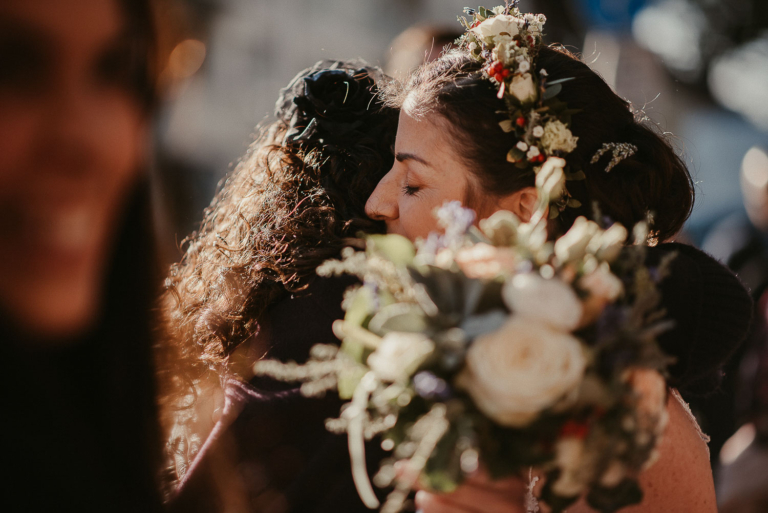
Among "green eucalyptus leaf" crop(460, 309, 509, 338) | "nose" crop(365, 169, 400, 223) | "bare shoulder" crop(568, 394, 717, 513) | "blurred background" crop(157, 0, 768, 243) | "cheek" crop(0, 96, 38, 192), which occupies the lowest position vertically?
"blurred background" crop(157, 0, 768, 243)

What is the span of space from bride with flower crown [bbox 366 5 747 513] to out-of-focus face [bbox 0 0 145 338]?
1259 mm

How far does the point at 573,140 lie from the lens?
205 cm

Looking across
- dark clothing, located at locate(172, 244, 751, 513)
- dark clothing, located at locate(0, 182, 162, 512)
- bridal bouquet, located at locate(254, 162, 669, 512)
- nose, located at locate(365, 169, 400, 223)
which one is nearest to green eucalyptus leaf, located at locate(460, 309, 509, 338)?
bridal bouquet, located at locate(254, 162, 669, 512)

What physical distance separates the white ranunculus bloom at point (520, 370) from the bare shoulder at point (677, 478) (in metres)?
0.85

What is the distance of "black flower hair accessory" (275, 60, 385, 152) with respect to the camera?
96.5 inches

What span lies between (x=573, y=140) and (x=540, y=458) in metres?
1.29

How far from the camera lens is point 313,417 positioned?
5.72ft

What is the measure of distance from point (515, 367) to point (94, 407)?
2.43 ft

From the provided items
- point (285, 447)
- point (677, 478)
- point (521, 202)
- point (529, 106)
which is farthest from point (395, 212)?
point (677, 478)

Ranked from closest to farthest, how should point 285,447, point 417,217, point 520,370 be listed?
point 520,370
point 285,447
point 417,217

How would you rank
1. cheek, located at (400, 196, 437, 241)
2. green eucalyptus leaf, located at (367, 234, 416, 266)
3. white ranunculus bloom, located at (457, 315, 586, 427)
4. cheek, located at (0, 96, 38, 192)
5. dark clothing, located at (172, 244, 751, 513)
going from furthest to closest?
1. cheek, located at (400, 196, 437, 241)
2. dark clothing, located at (172, 244, 751, 513)
3. green eucalyptus leaf, located at (367, 234, 416, 266)
4. white ranunculus bloom, located at (457, 315, 586, 427)
5. cheek, located at (0, 96, 38, 192)

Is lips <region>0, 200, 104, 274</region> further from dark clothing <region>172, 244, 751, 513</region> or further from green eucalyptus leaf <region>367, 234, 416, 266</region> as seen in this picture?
dark clothing <region>172, 244, 751, 513</region>

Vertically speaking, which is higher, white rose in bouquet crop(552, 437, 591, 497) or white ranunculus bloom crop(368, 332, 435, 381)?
white ranunculus bloom crop(368, 332, 435, 381)

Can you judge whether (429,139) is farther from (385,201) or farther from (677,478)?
(677,478)
